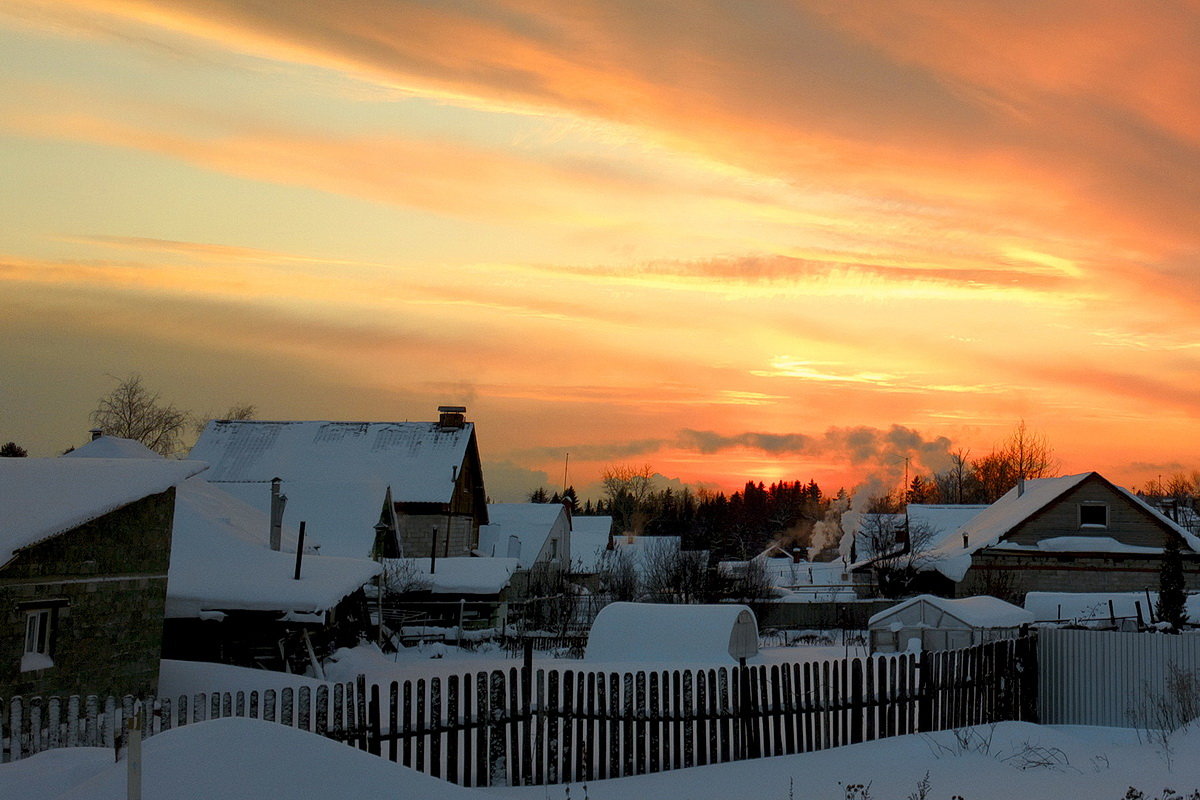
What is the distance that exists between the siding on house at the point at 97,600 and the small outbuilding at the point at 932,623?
65.6 ft

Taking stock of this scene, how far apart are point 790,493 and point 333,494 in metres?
150

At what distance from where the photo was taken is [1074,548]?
164ft

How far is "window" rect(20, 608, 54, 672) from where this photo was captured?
13555mm

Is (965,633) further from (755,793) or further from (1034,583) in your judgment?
(1034,583)

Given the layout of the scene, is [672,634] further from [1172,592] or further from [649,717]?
[649,717]

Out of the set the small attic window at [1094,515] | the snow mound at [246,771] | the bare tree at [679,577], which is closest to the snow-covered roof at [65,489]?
the snow mound at [246,771]

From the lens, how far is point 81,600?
1432 cm

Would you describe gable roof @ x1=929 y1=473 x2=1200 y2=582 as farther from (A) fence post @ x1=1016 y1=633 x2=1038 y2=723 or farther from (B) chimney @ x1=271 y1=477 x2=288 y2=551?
(B) chimney @ x1=271 y1=477 x2=288 y2=551

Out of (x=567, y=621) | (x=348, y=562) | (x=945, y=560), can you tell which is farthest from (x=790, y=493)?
(x=348, y=562)

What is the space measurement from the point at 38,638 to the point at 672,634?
1621cm

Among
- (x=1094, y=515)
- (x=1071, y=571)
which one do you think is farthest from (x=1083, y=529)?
(x=1071, y=571)

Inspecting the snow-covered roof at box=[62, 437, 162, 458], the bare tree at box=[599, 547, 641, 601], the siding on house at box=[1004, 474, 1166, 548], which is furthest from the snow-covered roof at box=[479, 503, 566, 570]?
the snow-covered roof at box=[62, 437, 162, 458]

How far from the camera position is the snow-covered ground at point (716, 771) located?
7941 mm

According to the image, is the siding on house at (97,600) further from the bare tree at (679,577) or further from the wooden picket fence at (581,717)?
the bare tree at (679,577)
